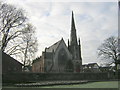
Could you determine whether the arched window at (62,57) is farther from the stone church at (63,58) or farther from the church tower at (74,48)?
the church tower at (74,48)

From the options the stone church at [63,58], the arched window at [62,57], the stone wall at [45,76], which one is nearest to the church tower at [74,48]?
the stone church at [63,58]

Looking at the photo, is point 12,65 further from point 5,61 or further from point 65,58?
point 65,58

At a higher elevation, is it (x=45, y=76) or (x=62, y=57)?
(x=62, y=57)

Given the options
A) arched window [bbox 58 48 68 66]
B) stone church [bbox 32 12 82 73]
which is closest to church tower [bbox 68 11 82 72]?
stone church [bbox 32 12 82 73]

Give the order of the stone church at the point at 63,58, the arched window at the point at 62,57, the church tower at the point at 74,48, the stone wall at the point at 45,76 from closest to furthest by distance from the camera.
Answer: the stone wall at the point at 45,76
the stone church at the point at 63,58
the arched window at the point at 62,57
the church tower at the point at 74,48

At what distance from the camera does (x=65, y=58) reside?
72.1 meters

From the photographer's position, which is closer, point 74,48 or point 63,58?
point 63,58

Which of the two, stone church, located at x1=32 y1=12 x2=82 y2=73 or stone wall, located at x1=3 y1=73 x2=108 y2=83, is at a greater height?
stone church, located at x1=32 y1=12 x2=82 y2=73

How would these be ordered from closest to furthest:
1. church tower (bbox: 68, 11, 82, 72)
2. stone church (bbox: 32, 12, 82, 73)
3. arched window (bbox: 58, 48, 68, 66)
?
stone church (bbox: 32, 12, 82, 73) < arched window (bbox: 58, 48, 68, 66) < church tower (bbox: 68, 11, 82, 72)

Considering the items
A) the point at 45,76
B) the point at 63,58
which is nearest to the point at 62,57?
the point at 63,58

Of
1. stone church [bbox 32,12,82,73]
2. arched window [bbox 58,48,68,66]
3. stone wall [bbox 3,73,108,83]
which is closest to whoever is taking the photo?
stone wall [bbox 3,73,108,83]

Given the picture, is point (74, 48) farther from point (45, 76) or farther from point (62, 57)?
point (45, 76)

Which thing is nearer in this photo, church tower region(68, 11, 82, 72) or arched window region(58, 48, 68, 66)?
arched window region(58, 48, 68, 66)

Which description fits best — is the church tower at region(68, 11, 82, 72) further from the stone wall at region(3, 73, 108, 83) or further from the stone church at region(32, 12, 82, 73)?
the stone wall at region(3, 73, 108, 83)
